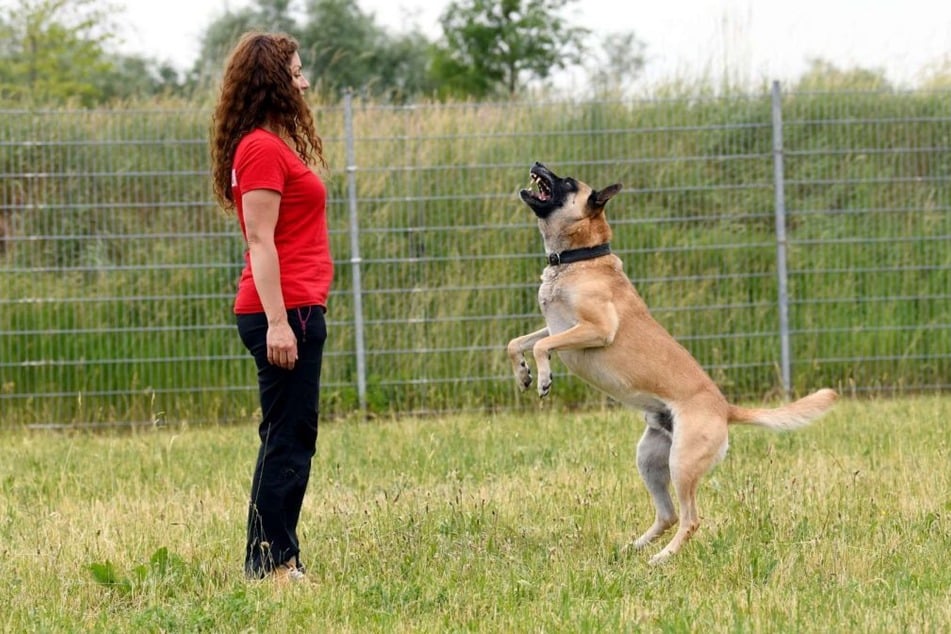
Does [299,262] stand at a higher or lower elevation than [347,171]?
lower

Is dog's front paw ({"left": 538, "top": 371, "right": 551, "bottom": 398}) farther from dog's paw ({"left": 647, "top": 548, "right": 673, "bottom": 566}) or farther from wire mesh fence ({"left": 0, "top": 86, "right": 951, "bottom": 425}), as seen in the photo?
wire mesh fence ({"left": 0, "top": 86, "right": 951, "bottom": 425})

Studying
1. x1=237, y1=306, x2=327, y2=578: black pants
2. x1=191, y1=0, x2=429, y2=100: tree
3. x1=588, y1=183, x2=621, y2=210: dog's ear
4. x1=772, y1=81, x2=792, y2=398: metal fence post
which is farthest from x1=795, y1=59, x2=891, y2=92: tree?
x1=191, y1=0, x2=429, y2=100: tree

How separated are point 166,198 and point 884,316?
5862mm

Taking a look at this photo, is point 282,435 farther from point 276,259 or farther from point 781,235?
point 781,235

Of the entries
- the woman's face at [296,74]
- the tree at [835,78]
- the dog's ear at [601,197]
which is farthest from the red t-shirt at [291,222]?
the tree at [835,78]

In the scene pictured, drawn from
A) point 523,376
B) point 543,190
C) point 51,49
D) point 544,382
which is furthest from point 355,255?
point 51,49

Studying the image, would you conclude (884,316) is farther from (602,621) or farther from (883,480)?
(602,621)

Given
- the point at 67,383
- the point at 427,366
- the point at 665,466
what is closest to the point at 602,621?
the point at 665,466

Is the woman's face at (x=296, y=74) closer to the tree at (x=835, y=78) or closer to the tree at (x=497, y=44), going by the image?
the tree at (x=835, y=78)

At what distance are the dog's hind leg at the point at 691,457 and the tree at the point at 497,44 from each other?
692 inches

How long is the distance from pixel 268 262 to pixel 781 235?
639cm

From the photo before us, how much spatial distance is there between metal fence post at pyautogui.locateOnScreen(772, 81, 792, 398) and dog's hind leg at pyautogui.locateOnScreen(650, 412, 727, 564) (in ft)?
15.4

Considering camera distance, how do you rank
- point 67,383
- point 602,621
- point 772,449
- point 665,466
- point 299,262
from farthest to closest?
point 67,383, point 772,449, point 665,466, point 299,262, point 602,621

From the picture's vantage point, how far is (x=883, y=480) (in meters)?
6.59
